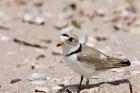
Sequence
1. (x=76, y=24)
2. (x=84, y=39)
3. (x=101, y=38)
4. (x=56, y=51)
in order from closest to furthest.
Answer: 1. (x=56, y=51)
2. (x=84, y=39)
3. (x=101, y=38)
4. (x=76, y=24)

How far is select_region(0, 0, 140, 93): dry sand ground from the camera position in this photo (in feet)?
19.6

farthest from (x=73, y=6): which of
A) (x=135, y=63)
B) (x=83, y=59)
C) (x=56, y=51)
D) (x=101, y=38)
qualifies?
(x=83, y=59)

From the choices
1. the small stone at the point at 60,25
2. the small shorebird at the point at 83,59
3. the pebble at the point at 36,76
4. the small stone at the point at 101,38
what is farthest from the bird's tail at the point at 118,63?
the small stone at the point at 60,25

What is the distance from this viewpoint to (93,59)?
18.6 ft

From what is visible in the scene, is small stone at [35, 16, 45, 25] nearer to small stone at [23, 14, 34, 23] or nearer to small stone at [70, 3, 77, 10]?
small stone at [23, 14, 34, 23]

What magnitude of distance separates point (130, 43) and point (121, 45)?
20 cm

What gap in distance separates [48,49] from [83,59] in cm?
221

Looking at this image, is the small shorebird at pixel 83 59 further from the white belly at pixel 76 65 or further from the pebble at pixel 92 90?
the pebble at pixel 92 90

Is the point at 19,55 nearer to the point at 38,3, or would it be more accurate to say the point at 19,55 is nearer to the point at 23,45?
the point at 23,45

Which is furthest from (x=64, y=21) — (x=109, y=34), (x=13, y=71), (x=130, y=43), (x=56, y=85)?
(x=56, y=85)

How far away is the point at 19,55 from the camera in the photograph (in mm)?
7371

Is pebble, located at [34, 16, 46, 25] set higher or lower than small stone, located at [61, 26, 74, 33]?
higher

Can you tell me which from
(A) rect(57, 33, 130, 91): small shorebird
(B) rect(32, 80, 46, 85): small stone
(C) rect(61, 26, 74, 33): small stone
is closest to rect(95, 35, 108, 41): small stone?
(C) rect(61, 26, 74, 33): small stone

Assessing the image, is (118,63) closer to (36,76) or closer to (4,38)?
(36,76)
